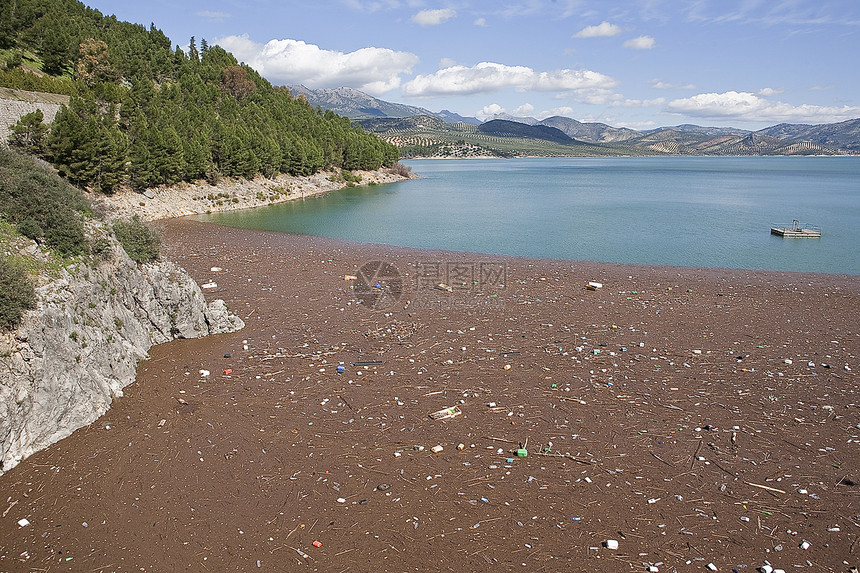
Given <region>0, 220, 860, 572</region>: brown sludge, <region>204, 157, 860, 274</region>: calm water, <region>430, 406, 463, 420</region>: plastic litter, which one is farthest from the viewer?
<region>204, 157, 860, 274</region>: calm water

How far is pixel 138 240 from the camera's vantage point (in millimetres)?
13648

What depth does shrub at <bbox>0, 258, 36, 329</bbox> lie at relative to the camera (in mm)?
8406

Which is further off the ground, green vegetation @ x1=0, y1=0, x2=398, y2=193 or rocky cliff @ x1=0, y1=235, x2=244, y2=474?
green vegetation @ x1=0, y1=0, x2=398, y2=193

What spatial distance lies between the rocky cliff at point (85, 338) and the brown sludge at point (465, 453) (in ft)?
1.24

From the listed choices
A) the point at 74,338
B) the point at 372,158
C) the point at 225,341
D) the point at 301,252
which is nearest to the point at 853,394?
the point at 225,341

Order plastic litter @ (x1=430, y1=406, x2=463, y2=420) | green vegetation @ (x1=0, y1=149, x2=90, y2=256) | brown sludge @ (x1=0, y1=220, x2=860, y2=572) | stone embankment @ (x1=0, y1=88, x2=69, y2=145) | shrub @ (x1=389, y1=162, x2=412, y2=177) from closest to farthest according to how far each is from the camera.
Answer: brown sludge @ (x1=0, y1=220, x2=860, y2=572) → plastic litter @ (x1=430, y1=406, x2=463, y2=420) → green vegetation @ (x1=0, y1=149, x2=90, y2=256) → stone embankment @ (x1=0, y1=88, x2=69, y2=145) → shrub @ (x1=389, y1=162, x2=412, y2=177)

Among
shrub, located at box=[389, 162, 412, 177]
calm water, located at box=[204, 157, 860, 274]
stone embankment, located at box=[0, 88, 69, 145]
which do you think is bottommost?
calm water, located at box=[204, 157, 860, 274]

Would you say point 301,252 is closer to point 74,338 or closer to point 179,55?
point 74,338

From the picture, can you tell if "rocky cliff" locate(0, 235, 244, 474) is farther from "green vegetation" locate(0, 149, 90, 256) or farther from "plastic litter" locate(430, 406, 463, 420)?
"plastic litter" locate(430, 406, 463, 420)

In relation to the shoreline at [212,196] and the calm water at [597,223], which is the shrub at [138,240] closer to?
the shoreline at [212,196]

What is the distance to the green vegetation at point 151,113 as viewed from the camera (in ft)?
115

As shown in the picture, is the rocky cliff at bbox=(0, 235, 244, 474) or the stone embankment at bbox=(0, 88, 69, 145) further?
the stone embankment at bbox=(0, 88, 69, 145)

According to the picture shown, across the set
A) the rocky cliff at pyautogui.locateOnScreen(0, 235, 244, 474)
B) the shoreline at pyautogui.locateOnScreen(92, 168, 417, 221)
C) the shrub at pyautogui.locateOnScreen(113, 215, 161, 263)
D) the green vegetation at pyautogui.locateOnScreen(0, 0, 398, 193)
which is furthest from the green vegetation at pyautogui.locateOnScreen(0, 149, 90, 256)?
the green vegetation at pyautogui.locateOnScreen(0, 0, 398, 193)

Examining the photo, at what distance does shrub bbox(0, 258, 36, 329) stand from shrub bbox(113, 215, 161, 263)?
13.9ft
